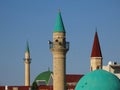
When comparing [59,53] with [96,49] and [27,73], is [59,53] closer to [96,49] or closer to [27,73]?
[96,49]

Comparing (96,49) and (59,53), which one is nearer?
(59,53)

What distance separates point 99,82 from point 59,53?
2028 cm

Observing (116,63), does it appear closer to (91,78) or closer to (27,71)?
(27,71)

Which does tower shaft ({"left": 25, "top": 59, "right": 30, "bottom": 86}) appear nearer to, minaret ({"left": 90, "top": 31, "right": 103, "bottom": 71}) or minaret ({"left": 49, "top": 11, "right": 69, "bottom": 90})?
minaret ({"left": 49, "top": 11, "right": 69, "bottom": 90})

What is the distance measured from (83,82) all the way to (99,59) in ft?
65.6

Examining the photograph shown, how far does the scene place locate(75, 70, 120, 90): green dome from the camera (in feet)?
99.9

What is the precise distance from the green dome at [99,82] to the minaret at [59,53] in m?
18.3

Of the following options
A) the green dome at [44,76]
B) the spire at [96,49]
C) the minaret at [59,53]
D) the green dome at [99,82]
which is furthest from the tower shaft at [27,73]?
the green dome at [99,82]

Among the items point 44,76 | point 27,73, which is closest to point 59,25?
point 27,73

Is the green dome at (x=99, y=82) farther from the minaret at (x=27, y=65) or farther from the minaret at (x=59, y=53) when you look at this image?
the minaret at (x=27, y=65)

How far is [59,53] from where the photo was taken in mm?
50781

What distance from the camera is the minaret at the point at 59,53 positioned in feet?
164

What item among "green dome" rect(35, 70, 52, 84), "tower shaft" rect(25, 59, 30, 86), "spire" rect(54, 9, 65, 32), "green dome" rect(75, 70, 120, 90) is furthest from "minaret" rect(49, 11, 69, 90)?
"green dome" rect(35, 70, 52, 84)

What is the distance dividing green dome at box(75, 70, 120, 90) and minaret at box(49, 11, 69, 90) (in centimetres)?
1831
